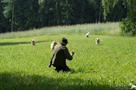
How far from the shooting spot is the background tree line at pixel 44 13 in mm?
60562

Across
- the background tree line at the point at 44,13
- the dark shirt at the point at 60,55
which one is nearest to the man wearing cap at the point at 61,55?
the dark shirt at the point at 60,55

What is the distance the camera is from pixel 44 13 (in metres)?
65.4

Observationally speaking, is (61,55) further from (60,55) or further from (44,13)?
(44,13)

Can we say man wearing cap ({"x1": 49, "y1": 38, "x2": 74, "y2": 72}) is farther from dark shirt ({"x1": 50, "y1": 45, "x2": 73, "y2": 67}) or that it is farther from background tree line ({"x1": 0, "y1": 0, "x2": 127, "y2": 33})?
background tree line ({"x1": 0, "y1": 0, "x2": 127, "y2": 33})

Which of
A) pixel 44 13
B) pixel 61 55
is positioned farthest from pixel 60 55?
pixel 44 13

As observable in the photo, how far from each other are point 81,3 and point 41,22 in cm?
1980

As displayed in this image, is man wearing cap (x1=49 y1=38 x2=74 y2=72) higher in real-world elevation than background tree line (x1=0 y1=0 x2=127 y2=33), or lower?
lower

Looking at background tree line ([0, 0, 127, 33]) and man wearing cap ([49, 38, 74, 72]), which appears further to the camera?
background tree line ([0, 0, 127, 33])

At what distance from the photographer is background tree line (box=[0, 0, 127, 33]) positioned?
199 feet

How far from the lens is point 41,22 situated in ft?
217

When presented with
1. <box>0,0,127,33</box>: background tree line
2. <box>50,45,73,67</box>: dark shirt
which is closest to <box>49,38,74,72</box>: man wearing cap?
<box>50,45,73,67</box>: dark shirt

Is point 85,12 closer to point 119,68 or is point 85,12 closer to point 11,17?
point 11,17

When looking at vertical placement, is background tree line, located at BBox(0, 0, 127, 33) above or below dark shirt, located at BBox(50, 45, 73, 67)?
above

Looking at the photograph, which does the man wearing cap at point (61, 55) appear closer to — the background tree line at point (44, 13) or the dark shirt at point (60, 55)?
the dark shirt at point (60, 55)
